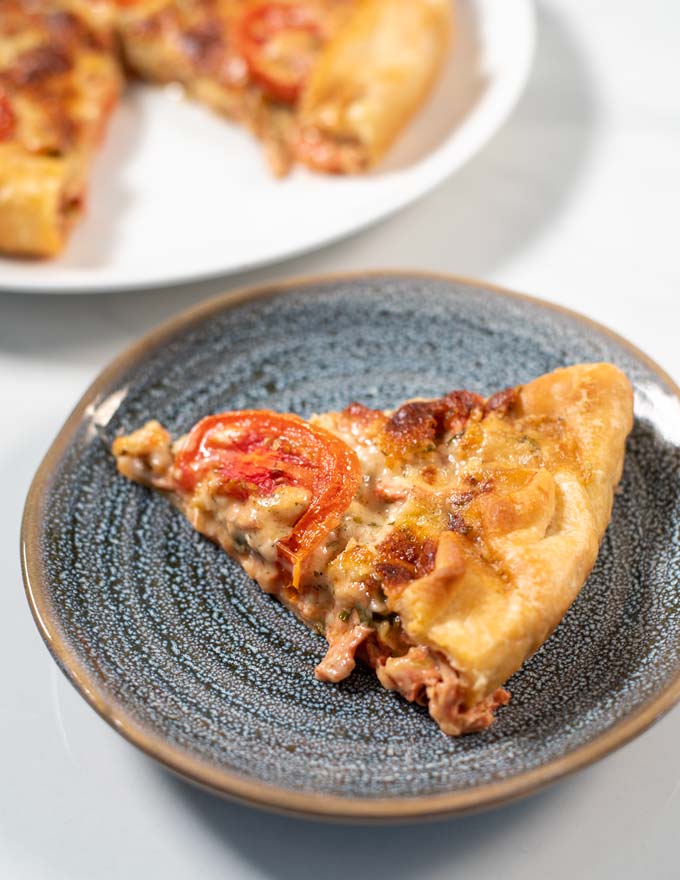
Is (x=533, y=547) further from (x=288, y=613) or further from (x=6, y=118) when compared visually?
(x=6, y=118)

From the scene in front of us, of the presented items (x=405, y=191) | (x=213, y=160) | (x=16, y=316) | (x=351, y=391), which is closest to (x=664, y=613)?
(x=351, y=391)

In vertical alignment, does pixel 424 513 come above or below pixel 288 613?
above

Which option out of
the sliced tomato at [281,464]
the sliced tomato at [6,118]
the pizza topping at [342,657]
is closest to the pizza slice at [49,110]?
the sliced tomato at [6,118]

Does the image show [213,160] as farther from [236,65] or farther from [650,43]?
[650,43]

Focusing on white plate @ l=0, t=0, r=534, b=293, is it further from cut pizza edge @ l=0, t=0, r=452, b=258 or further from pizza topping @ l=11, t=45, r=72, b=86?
pizza topping @ l=11, t=45, r=72, b=86

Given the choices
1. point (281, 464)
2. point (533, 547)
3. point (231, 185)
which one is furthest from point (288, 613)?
point (231, 185)
